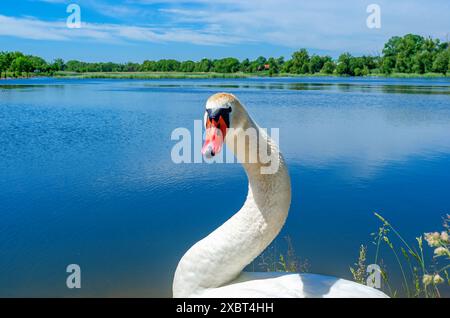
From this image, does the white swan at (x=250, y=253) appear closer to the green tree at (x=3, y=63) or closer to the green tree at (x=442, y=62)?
the green tree at (x=442, y=62)

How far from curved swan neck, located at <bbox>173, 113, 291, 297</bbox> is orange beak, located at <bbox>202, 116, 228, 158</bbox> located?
0.59 meters

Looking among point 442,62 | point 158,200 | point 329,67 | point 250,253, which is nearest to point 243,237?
point 250,253

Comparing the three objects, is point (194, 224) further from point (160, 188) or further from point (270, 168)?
point (270, 168)

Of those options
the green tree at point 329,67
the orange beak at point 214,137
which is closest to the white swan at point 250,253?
the orange beak at point 214,137

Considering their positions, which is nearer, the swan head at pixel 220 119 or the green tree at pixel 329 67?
the swan head at pixel 220 119

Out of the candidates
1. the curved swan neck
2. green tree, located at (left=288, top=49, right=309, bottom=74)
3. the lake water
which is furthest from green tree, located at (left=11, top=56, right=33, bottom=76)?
the curved swan neck

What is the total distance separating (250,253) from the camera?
142 inches

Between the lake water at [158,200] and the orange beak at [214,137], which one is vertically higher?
the orange beak at [214,137]

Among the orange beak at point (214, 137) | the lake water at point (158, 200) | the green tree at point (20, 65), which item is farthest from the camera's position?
the green tree at point (20, 65)

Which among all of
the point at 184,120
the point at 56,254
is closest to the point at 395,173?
the point at 56,254

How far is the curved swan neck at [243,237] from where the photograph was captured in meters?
3.43

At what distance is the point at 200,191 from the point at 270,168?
10683 millimetres

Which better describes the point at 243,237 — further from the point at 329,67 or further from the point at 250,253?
the point at 329,67
